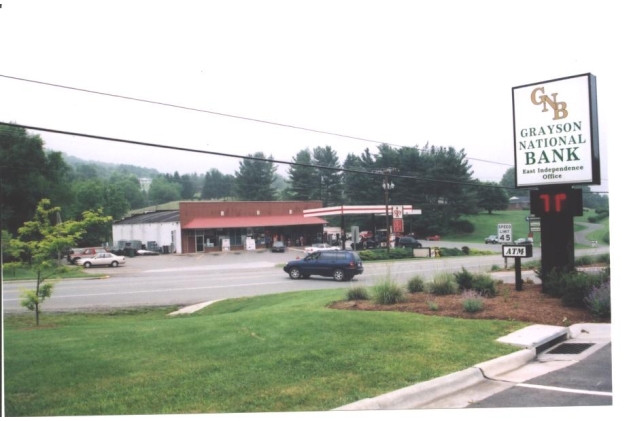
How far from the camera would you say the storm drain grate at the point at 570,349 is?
7.97 metres

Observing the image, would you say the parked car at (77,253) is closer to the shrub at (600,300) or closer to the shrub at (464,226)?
the shrub at (464,226)

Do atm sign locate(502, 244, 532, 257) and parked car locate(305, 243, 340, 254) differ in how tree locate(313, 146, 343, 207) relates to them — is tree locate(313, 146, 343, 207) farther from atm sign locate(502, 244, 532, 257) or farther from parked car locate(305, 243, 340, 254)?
atm sign locate(502, 244, 532, 257)

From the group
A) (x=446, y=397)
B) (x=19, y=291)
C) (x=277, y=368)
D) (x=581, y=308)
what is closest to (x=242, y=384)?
(x=277, y=368)

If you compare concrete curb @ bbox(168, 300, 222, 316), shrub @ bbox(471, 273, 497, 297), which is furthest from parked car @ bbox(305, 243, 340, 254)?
shrub @ bbox(471, 273, 497, 297)

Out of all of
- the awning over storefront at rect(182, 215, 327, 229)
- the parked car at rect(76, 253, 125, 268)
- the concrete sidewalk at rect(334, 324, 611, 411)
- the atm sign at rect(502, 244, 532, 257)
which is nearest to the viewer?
the concrete sidewalk at rect(334, 324, 611, 411)

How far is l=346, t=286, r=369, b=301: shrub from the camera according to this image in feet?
37.5

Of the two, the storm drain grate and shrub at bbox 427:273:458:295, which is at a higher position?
shrub at bbox 427:273:458:295

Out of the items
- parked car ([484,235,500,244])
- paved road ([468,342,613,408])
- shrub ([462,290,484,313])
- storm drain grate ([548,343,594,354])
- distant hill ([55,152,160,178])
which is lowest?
paved road ([468,342,613,408])

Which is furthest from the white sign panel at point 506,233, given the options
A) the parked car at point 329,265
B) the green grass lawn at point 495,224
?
the parked car at point 329,265

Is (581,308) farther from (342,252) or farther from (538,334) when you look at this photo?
(342,252)

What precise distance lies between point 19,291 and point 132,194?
2588 mm

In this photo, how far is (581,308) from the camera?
997cm

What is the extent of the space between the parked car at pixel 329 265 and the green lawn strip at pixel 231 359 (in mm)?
3496

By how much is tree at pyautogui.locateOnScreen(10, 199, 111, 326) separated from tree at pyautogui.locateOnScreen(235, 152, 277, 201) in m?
2.71
